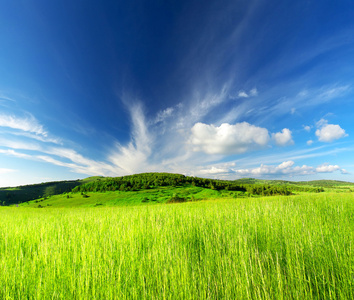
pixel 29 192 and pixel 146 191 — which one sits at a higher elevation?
pixel 29 192

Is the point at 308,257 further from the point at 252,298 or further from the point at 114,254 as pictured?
the point at 114,254

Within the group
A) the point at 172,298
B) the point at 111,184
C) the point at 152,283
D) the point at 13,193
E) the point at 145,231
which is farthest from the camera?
the point at 13,193

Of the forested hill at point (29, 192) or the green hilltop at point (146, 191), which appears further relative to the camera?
the forested hill at point (29, 192)

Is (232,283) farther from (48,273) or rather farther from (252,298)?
(48,273)

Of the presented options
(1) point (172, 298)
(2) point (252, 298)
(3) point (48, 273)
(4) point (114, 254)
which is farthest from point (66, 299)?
(2) point (252, 298)

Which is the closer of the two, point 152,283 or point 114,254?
point 152,283

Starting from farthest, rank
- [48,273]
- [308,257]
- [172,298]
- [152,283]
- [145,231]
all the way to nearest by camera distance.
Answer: [145,231] → [308,257] → [48,273] → [152,283] → [172,298]

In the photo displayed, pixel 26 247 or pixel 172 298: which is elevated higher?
pixel 172 298

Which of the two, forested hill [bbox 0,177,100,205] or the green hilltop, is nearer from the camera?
the green hilltop

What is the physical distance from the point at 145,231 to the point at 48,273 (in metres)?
1.95

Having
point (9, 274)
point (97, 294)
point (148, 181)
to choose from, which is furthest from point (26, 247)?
point (148, 181)

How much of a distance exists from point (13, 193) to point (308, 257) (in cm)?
19040

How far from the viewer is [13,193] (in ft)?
416

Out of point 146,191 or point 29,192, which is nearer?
point 146,191
